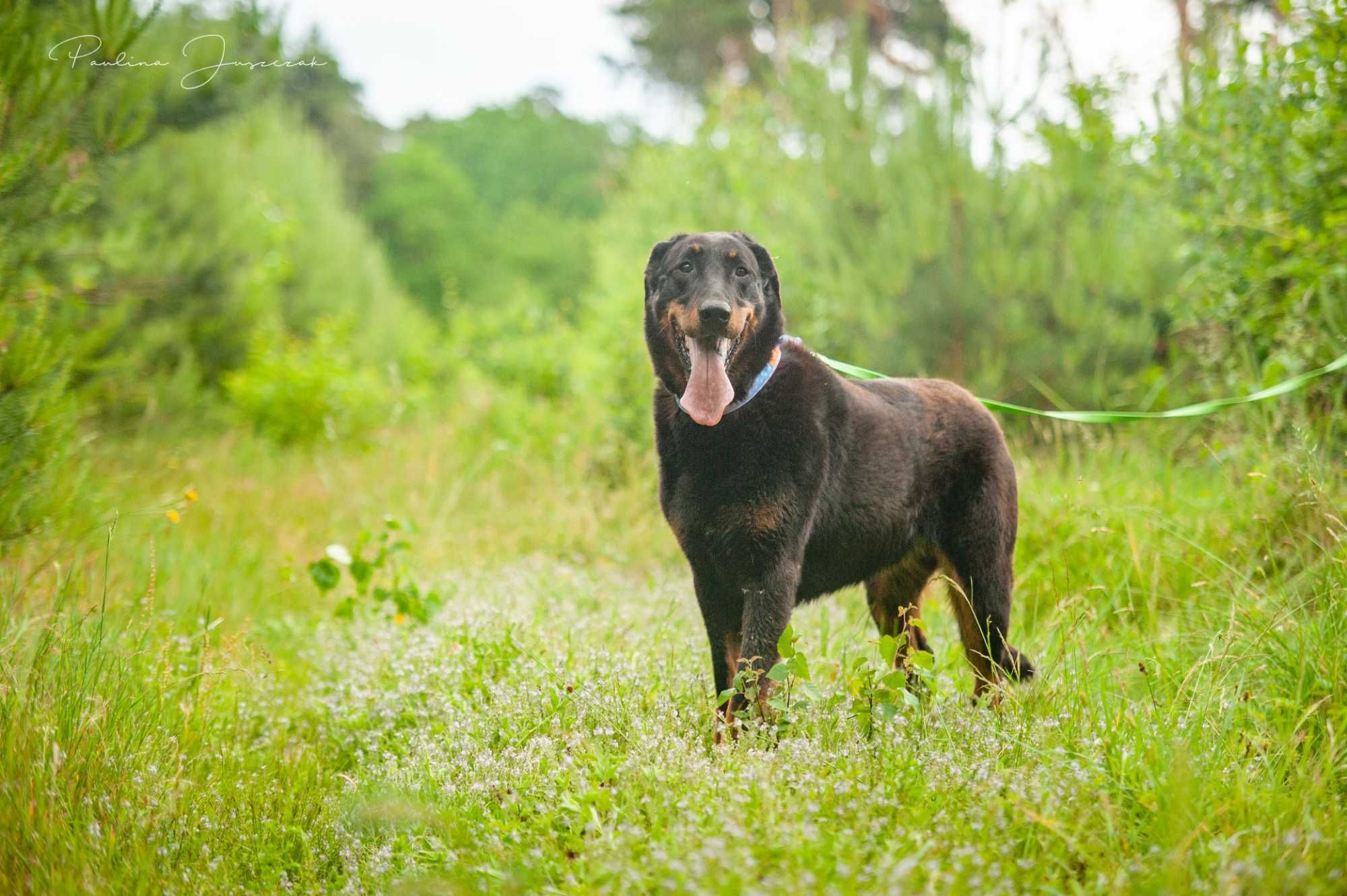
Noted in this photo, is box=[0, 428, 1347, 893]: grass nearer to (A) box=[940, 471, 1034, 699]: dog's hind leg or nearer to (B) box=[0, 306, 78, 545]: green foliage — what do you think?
(A) box=[940, 471, 1034, 699]: dog's hind leg

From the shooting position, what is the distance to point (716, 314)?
2941mm

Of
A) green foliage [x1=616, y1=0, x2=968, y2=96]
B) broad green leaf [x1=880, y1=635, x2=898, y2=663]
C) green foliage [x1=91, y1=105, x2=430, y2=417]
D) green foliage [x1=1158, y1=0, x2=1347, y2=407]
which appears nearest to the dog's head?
broad green leaf [x1=880, y1=635, x2=898, y2=663]

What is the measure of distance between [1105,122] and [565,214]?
34.1 m

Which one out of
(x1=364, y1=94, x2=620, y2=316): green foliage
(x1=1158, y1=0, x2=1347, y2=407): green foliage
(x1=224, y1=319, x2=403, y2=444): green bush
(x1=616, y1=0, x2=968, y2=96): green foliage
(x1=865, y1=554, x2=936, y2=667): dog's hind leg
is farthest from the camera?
(x1=364, y1=94, x2=620, y2=316): green foliage

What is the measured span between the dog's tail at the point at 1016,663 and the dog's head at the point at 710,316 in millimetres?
1432

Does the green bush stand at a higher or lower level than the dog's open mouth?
lower

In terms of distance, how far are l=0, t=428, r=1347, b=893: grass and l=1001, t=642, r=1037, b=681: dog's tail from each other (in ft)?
0.54

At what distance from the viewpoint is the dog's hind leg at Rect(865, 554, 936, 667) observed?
144 inches

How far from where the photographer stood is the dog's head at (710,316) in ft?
9.91

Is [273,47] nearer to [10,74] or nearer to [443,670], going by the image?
[10,74]

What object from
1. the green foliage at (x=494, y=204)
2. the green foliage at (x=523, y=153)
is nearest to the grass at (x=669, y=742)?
the green foliage at (x=494, y=204)
